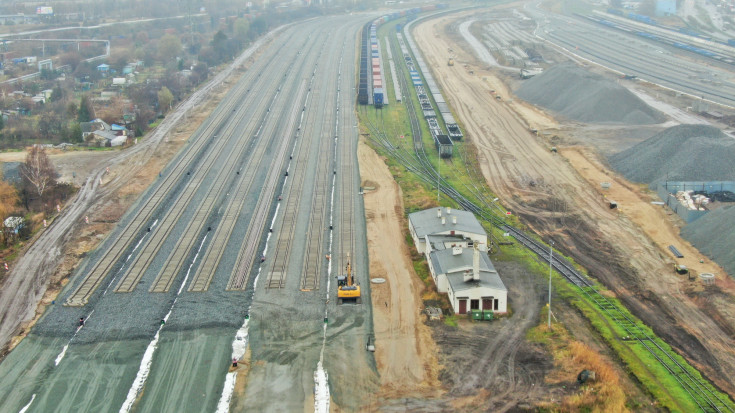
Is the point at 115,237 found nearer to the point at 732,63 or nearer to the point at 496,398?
the point at 496,398

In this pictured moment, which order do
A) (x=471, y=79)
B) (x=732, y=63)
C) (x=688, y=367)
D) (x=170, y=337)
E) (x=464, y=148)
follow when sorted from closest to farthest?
(x=688, y=367) → (x=170, y=337) → (x=464, y=148) → (x=471, y=79) → (x=732, y=63)

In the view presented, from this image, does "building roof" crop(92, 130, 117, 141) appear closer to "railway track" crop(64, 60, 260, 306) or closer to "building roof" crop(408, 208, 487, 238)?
"railway track" crop(64, 60, 260, 306)

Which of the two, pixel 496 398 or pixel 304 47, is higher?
pixel 304 47

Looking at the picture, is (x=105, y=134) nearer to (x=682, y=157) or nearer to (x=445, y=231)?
(x=445, y=231)

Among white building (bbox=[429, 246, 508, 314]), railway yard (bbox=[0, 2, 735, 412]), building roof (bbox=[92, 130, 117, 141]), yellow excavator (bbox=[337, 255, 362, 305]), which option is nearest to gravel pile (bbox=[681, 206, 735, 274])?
railway yard (bbox=[0, 2, 735, 412])

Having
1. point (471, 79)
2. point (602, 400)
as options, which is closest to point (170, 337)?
point (602, 400)

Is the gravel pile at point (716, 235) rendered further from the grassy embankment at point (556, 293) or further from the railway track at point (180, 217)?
the railway track at point (180, 217)

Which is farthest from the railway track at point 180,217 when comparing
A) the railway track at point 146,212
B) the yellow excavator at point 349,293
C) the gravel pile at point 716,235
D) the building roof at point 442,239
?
the gravel pile at point 716,235
